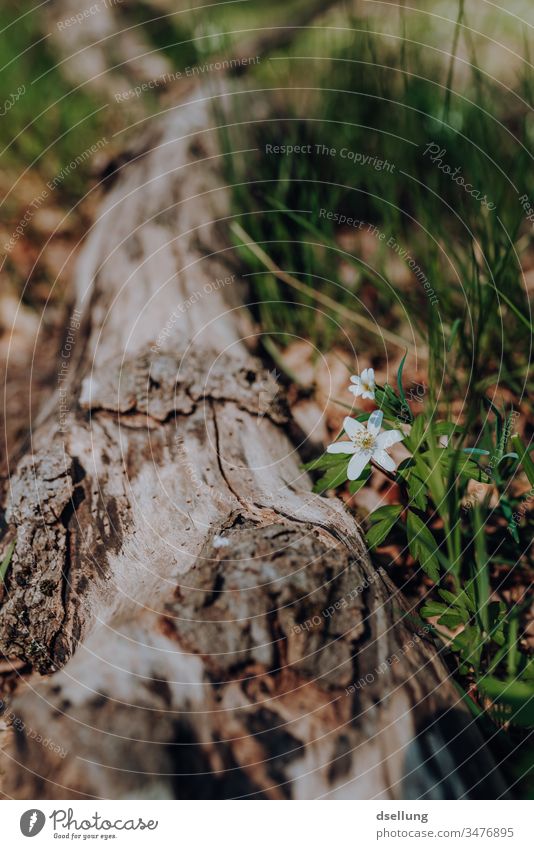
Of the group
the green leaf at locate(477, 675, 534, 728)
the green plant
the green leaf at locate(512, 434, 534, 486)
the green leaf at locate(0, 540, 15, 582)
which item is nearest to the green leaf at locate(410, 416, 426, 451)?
the green plant

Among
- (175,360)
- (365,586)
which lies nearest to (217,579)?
(365,586)

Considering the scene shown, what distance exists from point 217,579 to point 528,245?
170 cm

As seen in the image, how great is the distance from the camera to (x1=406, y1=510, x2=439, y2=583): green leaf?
1.33 m

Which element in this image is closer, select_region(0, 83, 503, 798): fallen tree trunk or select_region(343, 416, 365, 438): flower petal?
select_region(0, 83, 503, 798): fallen tree trunk

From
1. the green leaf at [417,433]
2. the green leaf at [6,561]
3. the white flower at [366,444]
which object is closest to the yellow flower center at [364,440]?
the white flower at [366,444]

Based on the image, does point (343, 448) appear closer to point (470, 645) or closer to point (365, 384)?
point (365, 384)

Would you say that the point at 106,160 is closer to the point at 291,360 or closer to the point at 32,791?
the point at 291,360

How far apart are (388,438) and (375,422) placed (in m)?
0.06

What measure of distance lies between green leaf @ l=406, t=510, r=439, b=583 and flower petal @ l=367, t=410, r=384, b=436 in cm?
22
